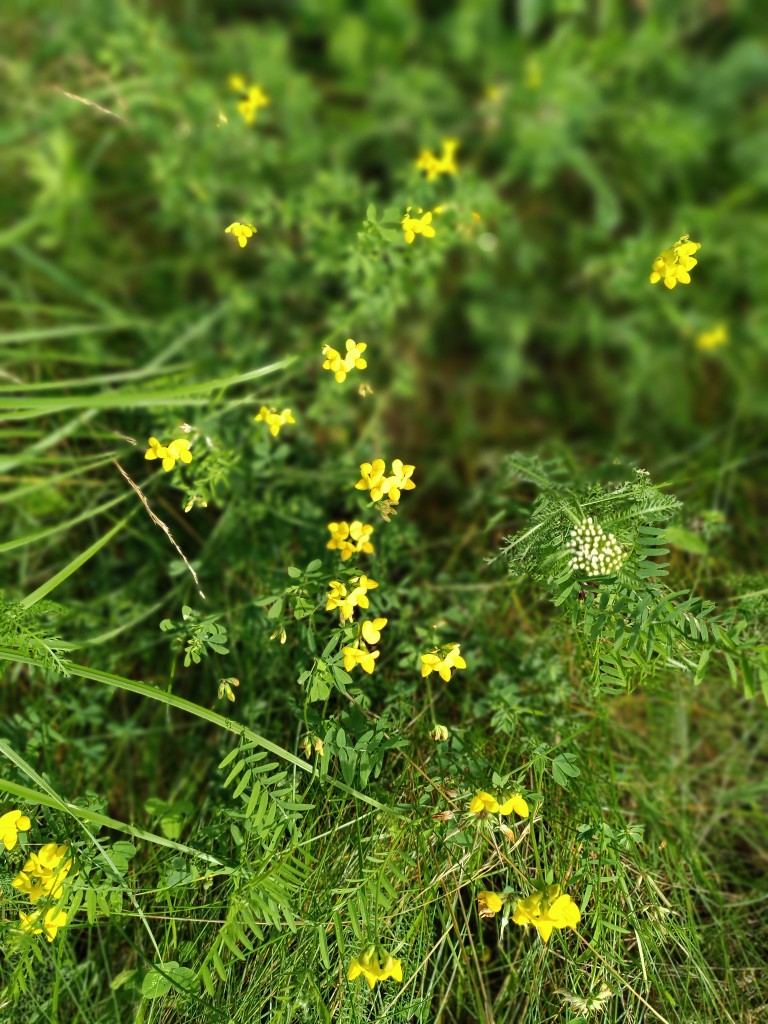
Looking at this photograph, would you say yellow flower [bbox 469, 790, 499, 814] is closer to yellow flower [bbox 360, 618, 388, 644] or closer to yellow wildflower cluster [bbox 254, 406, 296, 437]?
yellow flower [bbox 360, 618, 388, 644]

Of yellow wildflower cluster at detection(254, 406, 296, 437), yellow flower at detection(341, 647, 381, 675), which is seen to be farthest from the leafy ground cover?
yellow wildflower cluster at detection(254, 406, 296, 437)

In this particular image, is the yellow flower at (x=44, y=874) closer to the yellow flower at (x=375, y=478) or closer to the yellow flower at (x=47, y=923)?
the yellow flower at (x=47, y=923)

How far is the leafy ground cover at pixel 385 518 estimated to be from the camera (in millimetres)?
2016

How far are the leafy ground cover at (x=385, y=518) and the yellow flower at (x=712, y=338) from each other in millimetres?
29

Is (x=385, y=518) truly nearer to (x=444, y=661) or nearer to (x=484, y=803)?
(x=444, y=661)

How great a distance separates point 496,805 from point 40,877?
1242 mm

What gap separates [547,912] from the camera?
181 cm

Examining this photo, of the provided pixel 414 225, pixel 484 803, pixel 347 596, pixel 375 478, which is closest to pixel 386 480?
pixel 375 478

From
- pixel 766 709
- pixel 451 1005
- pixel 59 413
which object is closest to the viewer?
pixel 451 1005

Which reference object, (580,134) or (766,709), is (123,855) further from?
(580,134)

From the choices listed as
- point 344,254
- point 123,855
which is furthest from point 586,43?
point 123,855

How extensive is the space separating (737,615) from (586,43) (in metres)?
3.12

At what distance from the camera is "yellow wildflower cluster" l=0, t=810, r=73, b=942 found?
1.90 meters

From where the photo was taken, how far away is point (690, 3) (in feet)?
12.3
